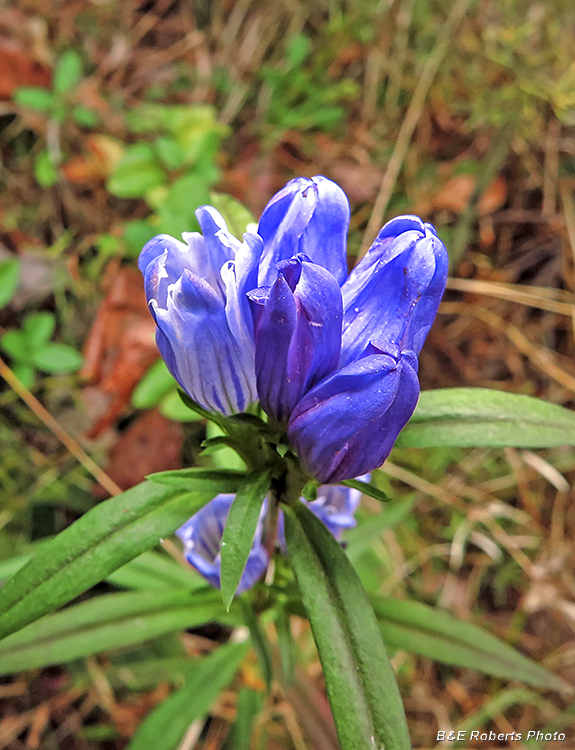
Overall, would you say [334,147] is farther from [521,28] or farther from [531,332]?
[531,332]

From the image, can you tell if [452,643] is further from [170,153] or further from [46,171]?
[46,171]

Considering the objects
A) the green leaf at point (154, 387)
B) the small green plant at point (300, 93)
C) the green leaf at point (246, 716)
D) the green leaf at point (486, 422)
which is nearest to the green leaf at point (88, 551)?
the green leaf at point (486, 422)

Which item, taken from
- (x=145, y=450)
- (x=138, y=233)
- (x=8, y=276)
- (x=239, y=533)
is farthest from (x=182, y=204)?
(x=239, y=533)

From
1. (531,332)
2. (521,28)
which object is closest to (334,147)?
(521,28)

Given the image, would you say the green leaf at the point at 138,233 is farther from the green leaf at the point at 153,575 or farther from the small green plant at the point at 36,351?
the green leaf at the point at 153,575

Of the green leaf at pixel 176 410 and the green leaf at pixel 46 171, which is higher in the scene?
the green leaf at pixel 46 171

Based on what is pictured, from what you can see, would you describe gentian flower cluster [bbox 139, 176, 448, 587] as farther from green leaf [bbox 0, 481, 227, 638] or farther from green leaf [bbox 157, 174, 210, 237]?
green leaf [bbox 157, 174, 210, 237]

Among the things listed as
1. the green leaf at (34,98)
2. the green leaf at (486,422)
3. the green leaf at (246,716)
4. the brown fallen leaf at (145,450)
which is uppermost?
the green leaf at (34,98)
